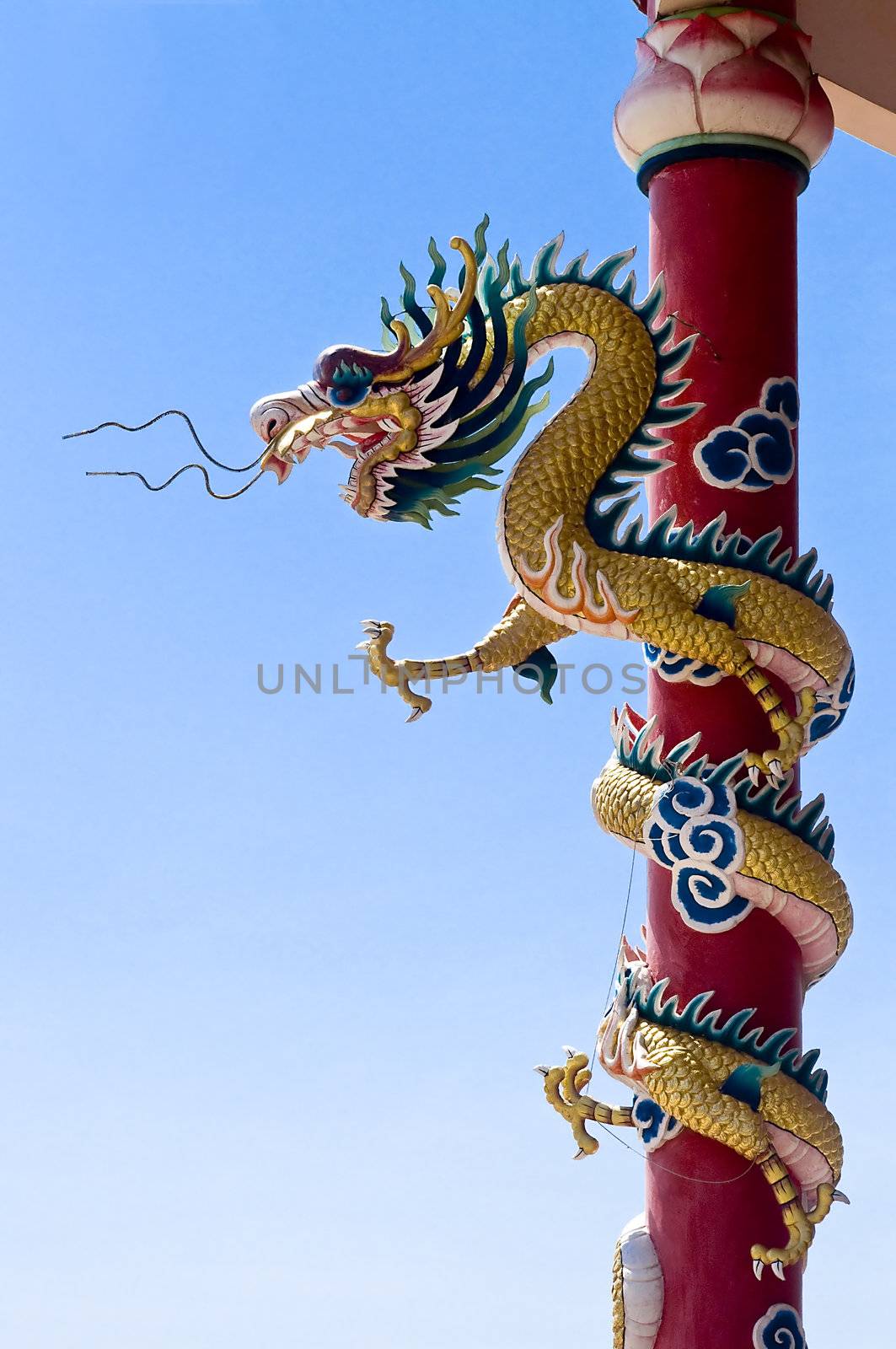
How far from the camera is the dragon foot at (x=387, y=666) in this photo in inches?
235

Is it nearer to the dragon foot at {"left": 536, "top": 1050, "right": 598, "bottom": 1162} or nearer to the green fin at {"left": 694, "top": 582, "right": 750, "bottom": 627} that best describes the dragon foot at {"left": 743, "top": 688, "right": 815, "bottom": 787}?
the green fin at {"left": 694, "top": 582, "right": 750, "bottom": 627}

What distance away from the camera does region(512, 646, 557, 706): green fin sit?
6.18 metres

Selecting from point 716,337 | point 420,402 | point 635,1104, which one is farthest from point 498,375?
point 635,1104

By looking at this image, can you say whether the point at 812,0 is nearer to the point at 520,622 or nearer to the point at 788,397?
the point at 788,397

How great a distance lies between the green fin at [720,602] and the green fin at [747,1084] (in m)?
→ 1.05

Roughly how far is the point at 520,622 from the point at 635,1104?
4.29ft

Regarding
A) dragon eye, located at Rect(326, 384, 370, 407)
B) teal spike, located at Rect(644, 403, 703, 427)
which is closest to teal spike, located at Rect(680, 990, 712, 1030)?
teal spike, located at Rect(644, 403, 703, 427)

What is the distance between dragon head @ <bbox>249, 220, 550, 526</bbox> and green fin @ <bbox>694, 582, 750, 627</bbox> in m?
0.65

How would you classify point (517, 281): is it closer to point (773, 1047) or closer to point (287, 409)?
point (287, 409)

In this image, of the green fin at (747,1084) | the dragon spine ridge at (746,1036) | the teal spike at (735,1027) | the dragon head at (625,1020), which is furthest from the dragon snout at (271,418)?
the green fin at (747,1084)

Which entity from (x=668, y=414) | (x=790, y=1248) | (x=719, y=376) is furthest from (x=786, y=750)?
(x=790, y=1248)

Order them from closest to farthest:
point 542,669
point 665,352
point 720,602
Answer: point 720,602
point 665,352
point 542,669

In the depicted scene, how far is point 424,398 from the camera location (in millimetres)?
5750

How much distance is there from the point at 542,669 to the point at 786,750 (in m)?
0.86
